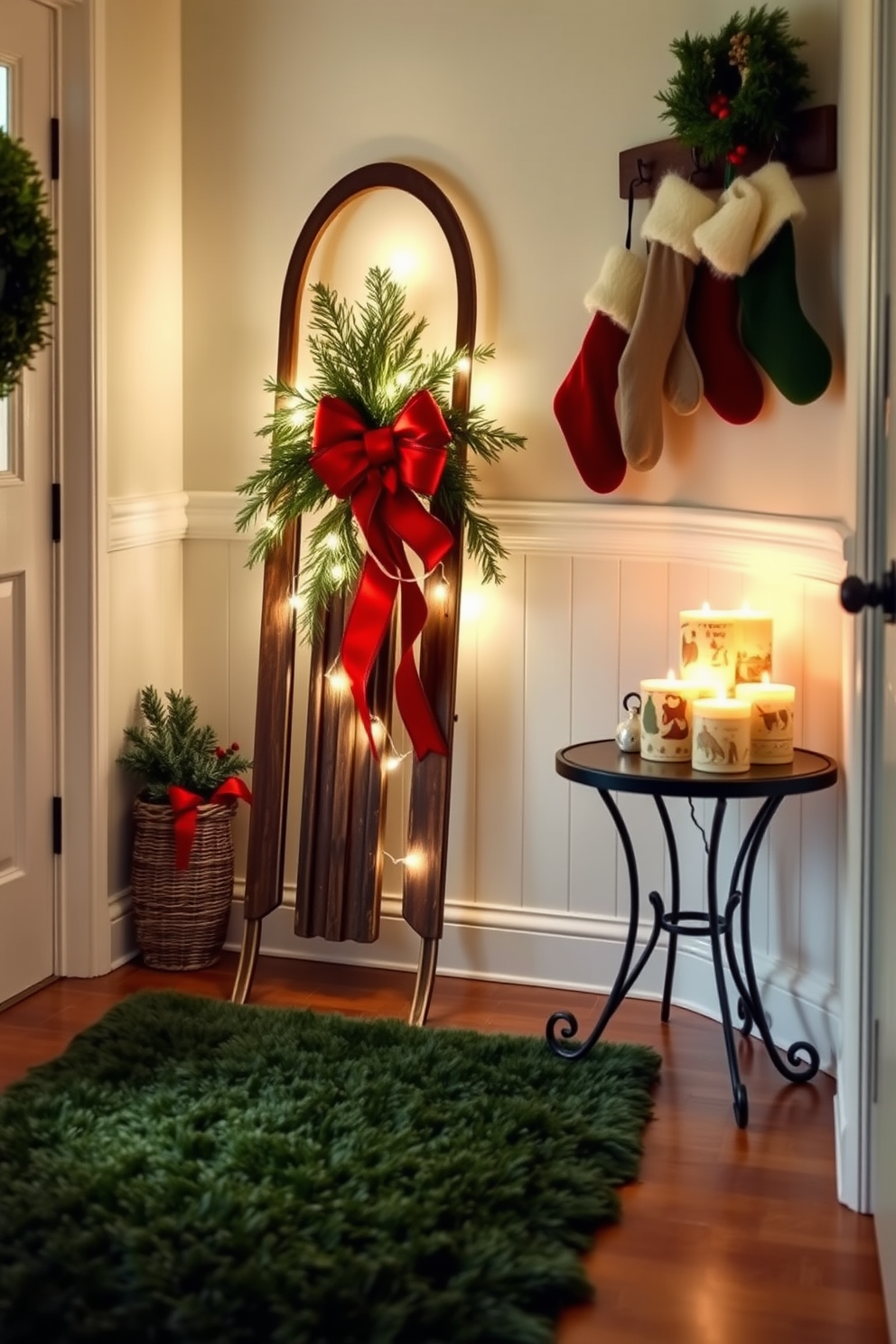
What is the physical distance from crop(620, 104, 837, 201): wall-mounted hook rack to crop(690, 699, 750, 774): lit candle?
1.03 meters

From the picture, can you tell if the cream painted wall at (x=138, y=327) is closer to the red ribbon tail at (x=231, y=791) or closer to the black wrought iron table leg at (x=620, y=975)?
the red ribbon tail at (x=231, y=791)

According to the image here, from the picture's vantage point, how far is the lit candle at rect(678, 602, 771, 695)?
3047 mm

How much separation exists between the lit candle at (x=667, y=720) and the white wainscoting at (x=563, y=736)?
35cm

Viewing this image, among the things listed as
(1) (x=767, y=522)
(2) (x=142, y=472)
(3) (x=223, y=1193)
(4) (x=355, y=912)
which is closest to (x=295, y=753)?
(4) (x=355, y=912)

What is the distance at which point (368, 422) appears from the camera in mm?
3350

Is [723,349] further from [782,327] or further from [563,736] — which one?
[563,736]

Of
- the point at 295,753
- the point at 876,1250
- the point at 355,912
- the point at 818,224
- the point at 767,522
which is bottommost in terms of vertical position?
the point at 876,1250

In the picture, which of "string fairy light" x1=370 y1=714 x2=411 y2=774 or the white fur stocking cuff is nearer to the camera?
the white fur stocking cuff

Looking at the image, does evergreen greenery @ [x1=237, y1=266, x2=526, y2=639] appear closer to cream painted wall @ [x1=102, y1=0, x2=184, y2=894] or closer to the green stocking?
cream painted wall @ [x1=102, y1=0, x2=184, y2=894]

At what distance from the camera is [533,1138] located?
8.75ft

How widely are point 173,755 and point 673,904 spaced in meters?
1.15

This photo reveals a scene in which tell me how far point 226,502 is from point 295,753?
1.95 ft

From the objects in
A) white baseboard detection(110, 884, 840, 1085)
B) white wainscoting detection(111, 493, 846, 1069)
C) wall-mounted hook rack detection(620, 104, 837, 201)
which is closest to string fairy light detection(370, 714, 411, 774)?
white wainscoting detection(111, 493, 846, 1069)

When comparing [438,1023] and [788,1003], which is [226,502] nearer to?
[438,1023]
